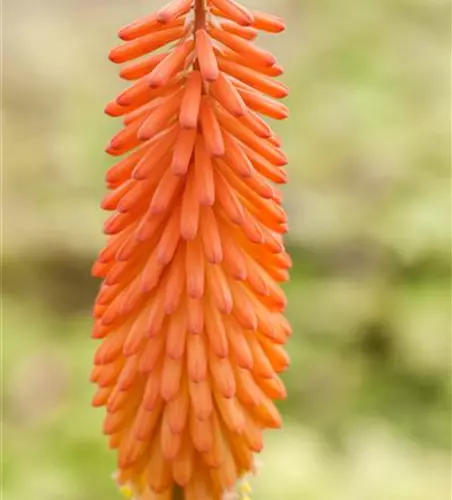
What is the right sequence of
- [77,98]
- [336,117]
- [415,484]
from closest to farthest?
[415,484] < [336,117] < [77,98]

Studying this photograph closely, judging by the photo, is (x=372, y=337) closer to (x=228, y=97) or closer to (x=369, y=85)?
(x=369, y=85)

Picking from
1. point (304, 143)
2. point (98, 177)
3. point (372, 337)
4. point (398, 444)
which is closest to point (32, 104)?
point (98, 177)

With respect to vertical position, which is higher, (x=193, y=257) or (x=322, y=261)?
(x=322, y=261)

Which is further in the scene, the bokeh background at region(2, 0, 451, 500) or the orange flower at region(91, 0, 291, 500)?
the bokeh background at region(2, 0, 451, 500)

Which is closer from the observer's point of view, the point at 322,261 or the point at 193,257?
the point at 193,257

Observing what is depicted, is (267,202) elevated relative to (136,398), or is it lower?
elevated

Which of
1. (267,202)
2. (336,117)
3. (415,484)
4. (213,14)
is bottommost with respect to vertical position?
(415,484)
